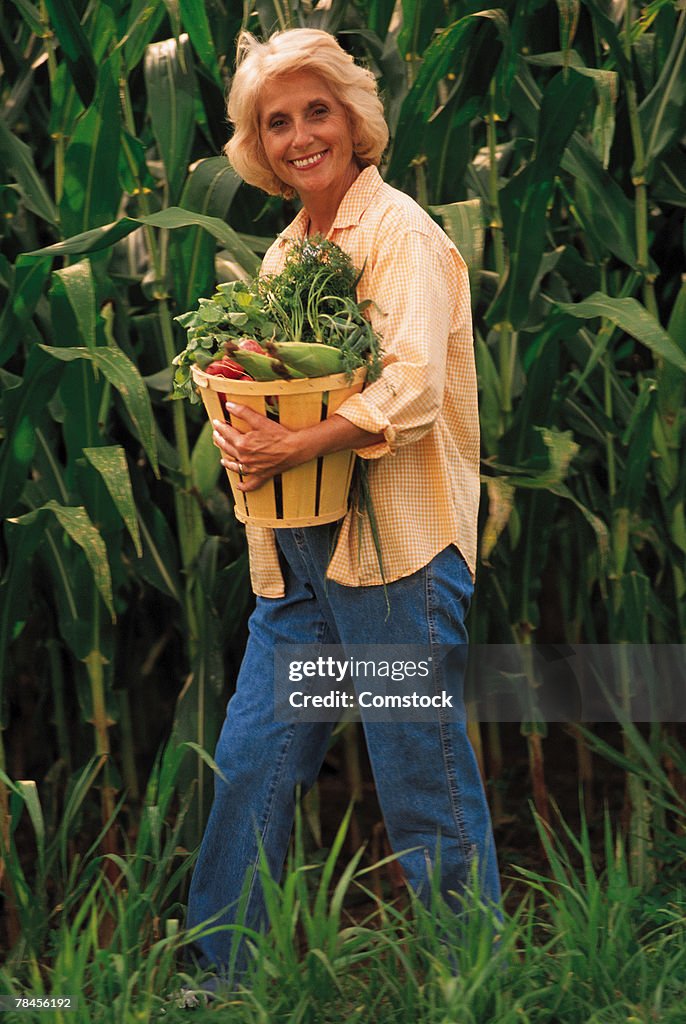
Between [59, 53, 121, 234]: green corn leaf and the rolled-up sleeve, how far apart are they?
2.06 ft

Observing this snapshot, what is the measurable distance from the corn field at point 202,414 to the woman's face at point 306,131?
0.29 meters

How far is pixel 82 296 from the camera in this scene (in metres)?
2.02

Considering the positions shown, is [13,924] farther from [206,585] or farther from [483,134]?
[483,134]

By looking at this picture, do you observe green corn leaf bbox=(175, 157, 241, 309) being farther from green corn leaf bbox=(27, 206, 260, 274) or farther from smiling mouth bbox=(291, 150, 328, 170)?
smiling mouth bbox=(291, 150, 328, 170)

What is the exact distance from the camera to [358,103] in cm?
175

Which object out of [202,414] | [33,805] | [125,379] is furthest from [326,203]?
[33,805]

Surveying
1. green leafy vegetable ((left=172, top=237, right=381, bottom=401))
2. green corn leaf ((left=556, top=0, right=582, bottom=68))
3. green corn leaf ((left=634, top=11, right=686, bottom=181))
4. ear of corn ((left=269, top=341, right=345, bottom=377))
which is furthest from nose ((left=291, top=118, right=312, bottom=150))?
green corn leaf ((left=634, top=11, right=686, bottom=181))

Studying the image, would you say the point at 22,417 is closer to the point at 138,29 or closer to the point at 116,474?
the point at 116,474

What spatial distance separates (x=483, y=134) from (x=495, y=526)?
1029mm

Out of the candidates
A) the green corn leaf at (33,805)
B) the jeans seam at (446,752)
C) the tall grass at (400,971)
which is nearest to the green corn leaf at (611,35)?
the jeans seam at (446,752)

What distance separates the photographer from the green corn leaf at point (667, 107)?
227 cm

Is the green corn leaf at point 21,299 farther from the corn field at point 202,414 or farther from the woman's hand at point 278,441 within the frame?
the woman's hand at point 278,441

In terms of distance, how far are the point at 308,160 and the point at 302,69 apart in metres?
0.12

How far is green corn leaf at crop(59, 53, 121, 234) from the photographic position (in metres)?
2.07
